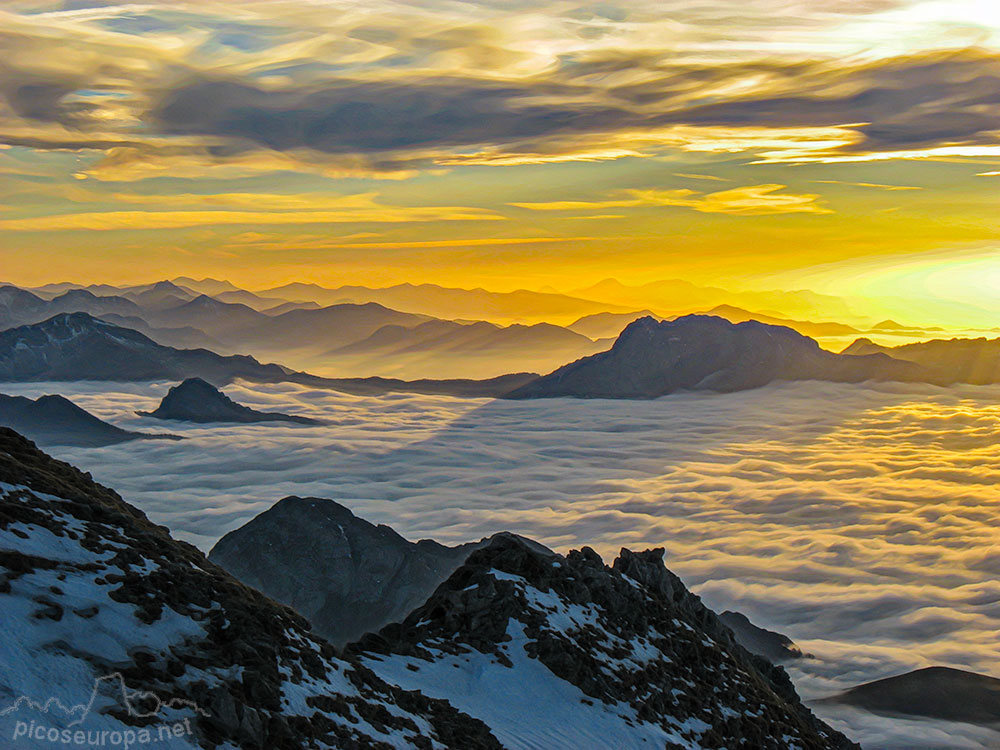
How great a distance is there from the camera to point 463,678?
40719 mm

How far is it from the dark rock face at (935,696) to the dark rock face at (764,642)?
13.8 m

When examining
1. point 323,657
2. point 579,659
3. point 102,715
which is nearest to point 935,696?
point 579,659

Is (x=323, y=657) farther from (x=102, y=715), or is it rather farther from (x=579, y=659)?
(x=579, y=659)

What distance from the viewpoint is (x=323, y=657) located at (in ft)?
104

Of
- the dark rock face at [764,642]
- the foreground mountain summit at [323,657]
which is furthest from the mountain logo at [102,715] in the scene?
the dark rock face at [764,642]

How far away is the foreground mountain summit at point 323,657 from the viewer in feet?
78.4

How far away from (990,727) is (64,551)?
137 m

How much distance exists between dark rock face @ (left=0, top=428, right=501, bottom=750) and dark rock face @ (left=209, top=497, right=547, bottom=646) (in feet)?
341

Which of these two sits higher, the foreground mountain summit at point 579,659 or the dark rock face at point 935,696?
the foreground mountain summit at point 579,659

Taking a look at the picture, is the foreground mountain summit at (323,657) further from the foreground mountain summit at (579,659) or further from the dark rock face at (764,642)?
the dark rock face at (764,642)

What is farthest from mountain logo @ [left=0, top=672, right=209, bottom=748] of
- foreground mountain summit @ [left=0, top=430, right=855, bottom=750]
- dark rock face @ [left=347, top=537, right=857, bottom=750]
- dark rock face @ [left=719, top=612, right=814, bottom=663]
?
dark rock face @ [left=719, top=612, right=814, bottom=663]

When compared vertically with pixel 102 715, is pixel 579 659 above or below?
below

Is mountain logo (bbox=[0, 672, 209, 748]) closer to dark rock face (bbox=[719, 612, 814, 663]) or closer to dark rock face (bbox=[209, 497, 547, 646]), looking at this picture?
dark rock face (bbox=[209, 497, 547, 646])

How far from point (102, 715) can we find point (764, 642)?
498 ft
